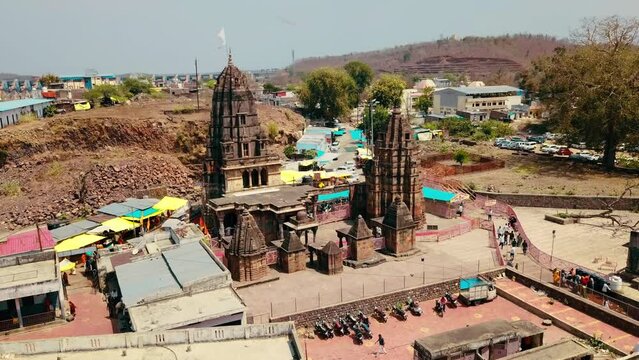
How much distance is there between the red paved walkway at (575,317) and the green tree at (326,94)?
6047 centimetres

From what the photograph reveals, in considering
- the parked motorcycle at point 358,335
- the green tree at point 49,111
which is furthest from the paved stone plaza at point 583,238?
the green tree at point 49,111

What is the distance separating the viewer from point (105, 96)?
75438mm

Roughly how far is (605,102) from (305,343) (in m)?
37.3

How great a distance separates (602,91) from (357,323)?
3647cm

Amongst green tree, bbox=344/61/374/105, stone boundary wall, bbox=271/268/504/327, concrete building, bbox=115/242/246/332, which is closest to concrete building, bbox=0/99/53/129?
concrete building, bbox=115/242/246/332

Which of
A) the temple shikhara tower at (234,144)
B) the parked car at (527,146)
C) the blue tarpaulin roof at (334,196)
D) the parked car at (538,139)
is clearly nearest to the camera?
the temple shikhara tower at (234,144)

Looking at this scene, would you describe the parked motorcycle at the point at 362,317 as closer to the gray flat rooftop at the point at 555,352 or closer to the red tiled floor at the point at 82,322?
the gray flat rooftop at the point at 555,352

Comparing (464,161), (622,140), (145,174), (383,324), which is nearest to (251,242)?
(383,324)

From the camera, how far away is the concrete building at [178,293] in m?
18.2

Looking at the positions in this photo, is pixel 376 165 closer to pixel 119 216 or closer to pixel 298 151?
pixel 119 216

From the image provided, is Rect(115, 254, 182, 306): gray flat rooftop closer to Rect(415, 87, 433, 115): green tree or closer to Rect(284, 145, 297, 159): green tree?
Rect(284, 145, 297, 159): green tree

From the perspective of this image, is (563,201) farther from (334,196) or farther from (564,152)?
(564,152)

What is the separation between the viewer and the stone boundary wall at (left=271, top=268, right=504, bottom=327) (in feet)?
71.2

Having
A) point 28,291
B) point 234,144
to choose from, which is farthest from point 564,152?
point 28,291
